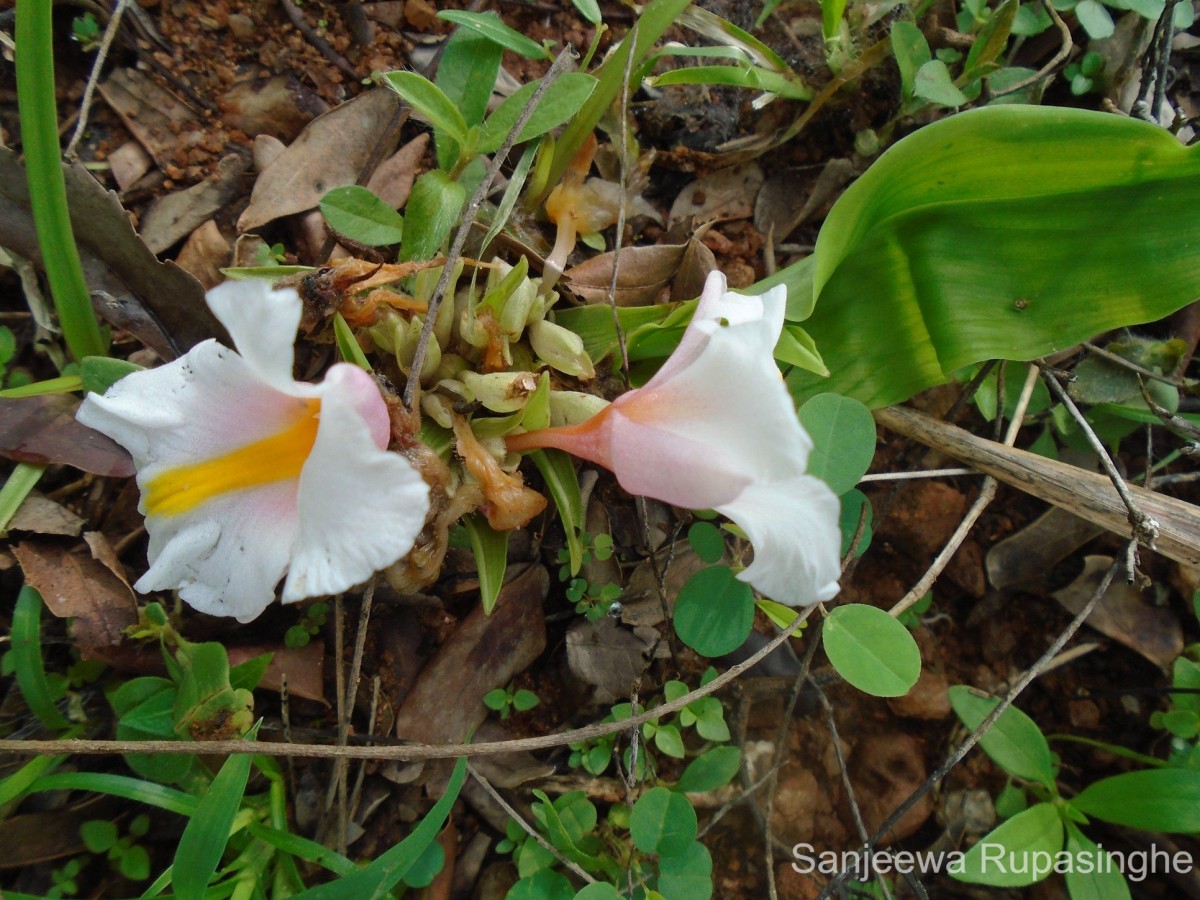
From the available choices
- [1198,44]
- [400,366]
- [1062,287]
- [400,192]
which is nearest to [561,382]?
[400,366]

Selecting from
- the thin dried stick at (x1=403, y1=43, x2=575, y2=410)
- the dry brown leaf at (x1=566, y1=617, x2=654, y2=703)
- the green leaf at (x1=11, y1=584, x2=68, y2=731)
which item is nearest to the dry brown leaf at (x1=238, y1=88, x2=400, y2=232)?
the thin dried stick at (x1=403, y1=43, x2=575, y2=410)

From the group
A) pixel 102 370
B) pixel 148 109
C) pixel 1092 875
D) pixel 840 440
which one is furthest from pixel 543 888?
pixel 148 109

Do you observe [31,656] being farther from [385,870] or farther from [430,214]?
[430,214]

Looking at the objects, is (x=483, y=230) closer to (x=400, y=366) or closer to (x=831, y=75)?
(x=400, y=366)

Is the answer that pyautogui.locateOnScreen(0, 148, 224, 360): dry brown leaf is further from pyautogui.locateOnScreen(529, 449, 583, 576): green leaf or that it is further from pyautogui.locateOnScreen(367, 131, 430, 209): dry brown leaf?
pyautogui.locateOnScreen(529, 449, 583, 576): green leaf

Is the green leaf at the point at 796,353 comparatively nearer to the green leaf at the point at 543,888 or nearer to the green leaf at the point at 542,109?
the green leaf at the point at 542,109
